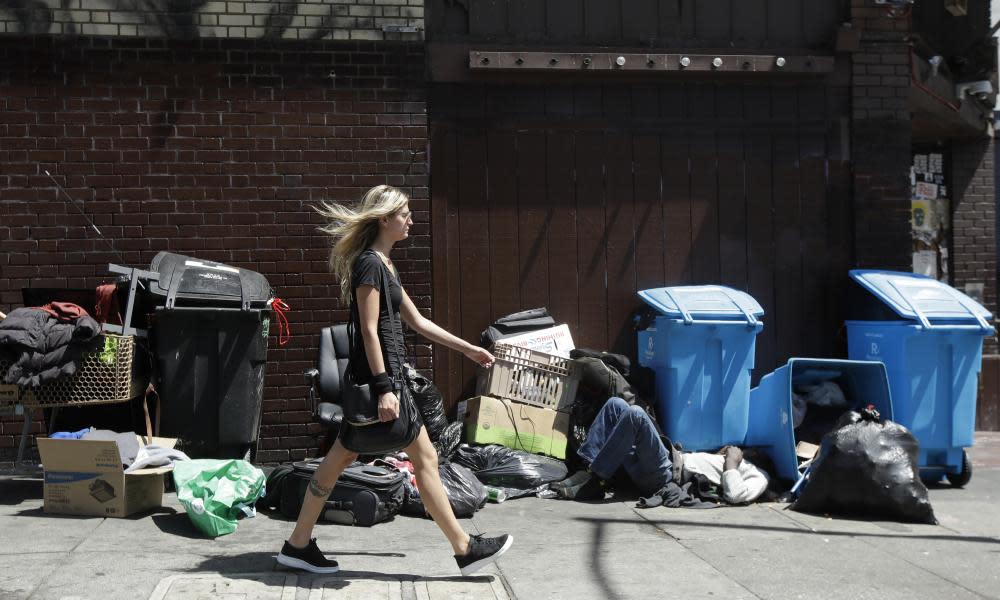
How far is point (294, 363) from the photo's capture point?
24.4 feet

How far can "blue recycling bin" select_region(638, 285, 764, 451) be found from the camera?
6953 millimetres

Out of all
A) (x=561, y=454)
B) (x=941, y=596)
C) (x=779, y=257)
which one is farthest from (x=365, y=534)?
(x=779, y=257)

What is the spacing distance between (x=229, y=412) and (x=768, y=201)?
4453 mm

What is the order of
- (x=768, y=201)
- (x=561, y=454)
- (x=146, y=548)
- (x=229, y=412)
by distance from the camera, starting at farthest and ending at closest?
(x=768, y=201)
(x=561, y=454)
(x=229, y=412)
(x=146, y=548)

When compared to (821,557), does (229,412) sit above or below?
above

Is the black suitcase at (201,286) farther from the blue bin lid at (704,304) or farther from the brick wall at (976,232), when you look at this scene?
the brick wall at (976,232)

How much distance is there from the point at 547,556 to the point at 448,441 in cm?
199

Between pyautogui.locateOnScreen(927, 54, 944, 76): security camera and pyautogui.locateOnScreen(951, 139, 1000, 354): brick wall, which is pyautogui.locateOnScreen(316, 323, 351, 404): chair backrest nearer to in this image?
pyautogui.locateOnScreen(927, 54, 944, 76): security camera

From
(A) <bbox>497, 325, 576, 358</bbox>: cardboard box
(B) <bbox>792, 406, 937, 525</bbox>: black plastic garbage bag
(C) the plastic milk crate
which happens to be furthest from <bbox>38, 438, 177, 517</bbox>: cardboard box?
(B) <bbox>792, 406, 937, 525</bbox>: black plastic garbage bag

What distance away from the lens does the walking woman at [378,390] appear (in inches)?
176

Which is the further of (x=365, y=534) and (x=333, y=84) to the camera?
(x=333, y=84)

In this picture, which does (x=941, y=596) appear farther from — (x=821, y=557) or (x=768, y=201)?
(x=768, y=201)

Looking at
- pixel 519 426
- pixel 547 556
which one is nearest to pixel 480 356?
pixel 547 556

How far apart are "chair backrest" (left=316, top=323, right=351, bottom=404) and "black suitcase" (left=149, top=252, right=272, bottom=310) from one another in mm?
598
